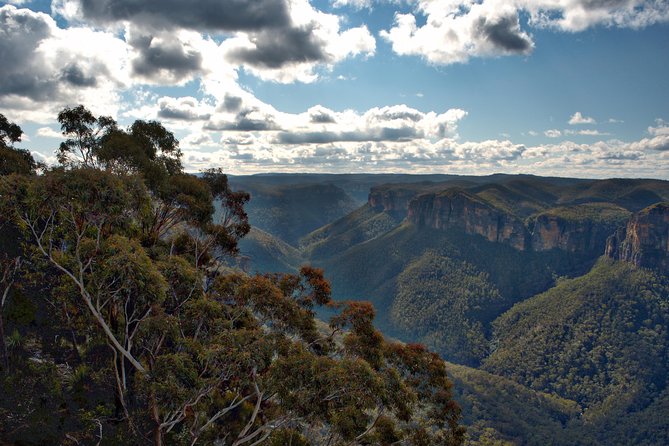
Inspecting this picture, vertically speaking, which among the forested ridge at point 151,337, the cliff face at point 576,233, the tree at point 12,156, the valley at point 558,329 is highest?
the tree at point 12,156

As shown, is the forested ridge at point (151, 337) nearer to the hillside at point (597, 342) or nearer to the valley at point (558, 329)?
the valley at point (558, 329)

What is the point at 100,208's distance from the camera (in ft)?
49.5

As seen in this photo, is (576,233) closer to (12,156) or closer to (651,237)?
(651,237)

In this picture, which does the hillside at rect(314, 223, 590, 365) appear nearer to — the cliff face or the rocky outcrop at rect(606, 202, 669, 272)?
the cliff face

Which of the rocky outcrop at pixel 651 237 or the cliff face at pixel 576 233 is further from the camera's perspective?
the cliff face at pixel 576 233

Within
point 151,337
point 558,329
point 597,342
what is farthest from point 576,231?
point 151,337

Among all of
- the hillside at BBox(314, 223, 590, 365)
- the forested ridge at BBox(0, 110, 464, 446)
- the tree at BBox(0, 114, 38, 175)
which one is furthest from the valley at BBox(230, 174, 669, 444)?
the forested ridge at BBox(0, 110, 464, 446)

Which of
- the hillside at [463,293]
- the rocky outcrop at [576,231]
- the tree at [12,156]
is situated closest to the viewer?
the tree at [12,156]

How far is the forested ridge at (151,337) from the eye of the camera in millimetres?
14273

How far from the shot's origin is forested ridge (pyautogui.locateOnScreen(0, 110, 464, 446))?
14.3 meters

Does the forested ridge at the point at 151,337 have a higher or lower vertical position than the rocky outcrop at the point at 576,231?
higher

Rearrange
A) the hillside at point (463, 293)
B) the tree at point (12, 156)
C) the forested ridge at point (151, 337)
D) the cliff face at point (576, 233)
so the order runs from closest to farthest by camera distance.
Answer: the forested ridge at point (151, 337) < the tree at point (12, 156) < the hillside at point (463, 293) < the cliff face at point (576, 233)

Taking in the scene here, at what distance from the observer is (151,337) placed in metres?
15.8

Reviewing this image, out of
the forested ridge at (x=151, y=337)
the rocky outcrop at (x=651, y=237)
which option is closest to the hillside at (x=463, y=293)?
the rocky outcrop at (x=651, y=237)
